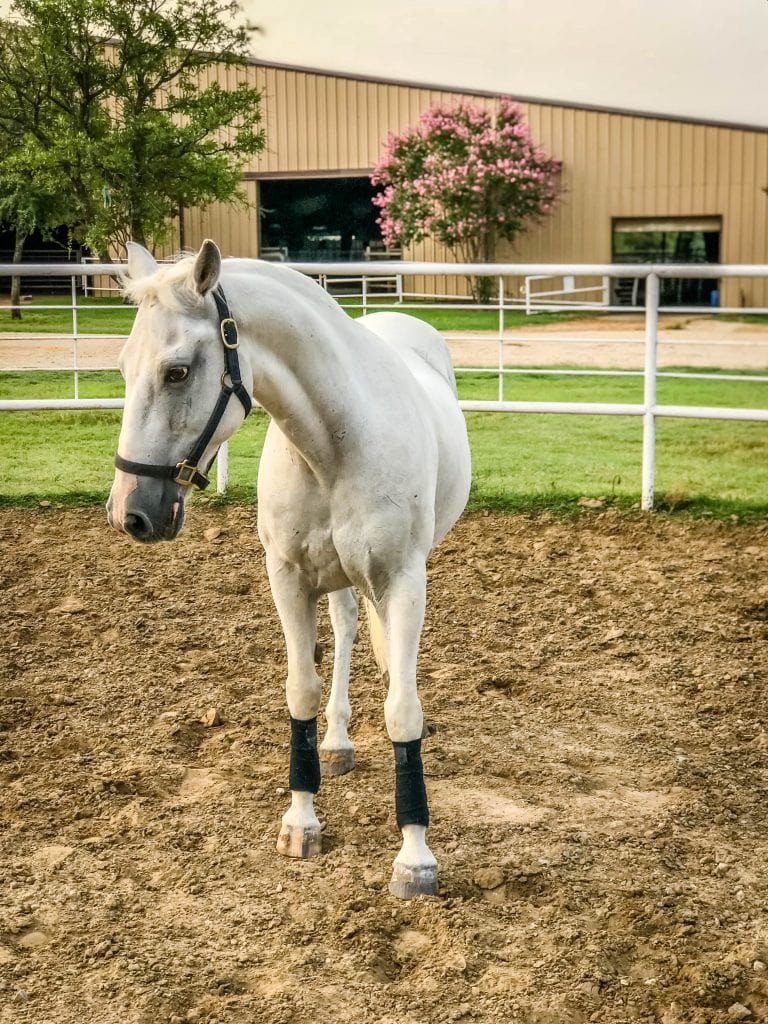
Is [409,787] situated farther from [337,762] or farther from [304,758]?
[337,762]

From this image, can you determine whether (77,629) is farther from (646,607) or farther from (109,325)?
(109,325)

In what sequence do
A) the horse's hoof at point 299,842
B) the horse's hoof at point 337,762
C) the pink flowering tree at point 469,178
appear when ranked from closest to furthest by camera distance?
the horse's hoof at point 299,842
the horse's hoof at point 337,762
the pink flowering tree at point 469,178

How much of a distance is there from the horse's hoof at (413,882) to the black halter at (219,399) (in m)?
1.18

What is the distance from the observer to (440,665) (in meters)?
4.81

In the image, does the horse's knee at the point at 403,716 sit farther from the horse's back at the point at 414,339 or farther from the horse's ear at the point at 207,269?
the horse's back at the point at 414,339

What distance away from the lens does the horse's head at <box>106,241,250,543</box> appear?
2.53m

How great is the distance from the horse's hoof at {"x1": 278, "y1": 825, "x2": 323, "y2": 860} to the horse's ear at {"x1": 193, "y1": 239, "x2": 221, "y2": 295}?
1582mm

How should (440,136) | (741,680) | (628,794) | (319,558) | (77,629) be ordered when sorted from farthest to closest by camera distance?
(440,136), (77,629), (741,680), (628,794), (319,558)

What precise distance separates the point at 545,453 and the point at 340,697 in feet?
18.6

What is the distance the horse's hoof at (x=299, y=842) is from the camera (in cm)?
326

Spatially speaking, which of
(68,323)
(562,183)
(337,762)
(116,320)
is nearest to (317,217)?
(562,183)

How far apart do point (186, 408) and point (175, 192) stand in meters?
22.0

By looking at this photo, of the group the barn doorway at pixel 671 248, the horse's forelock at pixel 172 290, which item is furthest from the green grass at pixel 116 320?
the horse's forelock at pixel 172 290

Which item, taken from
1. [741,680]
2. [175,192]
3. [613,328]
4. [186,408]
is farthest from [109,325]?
[186,408]
